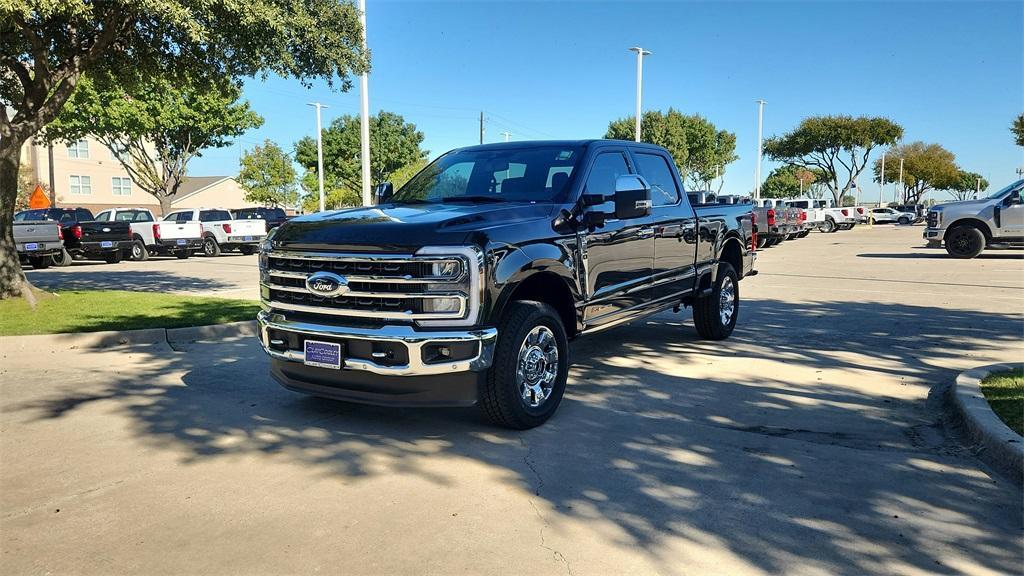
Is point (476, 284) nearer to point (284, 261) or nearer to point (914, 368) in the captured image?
point (284, 261)

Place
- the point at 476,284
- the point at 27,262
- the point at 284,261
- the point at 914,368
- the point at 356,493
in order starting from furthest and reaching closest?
1. the point at 27,262
2. the point at 914,368
3. the point at 284,261
4. the point at 476,284
5. the point at 356,493

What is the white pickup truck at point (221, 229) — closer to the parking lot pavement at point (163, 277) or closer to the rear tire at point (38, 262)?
the parking lot pavement at point (163, 277)

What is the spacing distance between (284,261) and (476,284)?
1.48m

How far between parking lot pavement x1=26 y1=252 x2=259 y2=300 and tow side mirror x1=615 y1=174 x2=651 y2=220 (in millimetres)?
8672

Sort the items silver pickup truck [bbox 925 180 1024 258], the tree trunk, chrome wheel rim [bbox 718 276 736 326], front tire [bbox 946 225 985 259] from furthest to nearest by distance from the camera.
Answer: front tire [bbox 946 225 985 259] → silver pickup truck [bbox 925 180 1024 258] → the tree trunk → chrome wheel rim [bbox 718 276 736 326]

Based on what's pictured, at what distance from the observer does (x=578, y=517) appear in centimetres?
378

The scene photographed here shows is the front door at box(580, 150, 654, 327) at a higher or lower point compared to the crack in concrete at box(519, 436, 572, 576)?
higher

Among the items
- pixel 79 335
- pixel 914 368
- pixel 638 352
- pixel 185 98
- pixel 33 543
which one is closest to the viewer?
pixel 33 543

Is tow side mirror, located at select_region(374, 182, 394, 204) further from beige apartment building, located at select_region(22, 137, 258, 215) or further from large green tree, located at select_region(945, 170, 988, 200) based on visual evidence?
large green tree, located at select_region(945, 170, 988, 200)

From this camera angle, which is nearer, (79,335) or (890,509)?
(890,509)

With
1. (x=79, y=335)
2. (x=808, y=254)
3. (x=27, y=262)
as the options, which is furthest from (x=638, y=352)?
(x=27, y=262)

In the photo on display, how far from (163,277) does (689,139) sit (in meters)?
45.9

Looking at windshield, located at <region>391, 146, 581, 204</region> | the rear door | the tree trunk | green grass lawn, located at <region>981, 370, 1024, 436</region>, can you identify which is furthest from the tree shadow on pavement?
the tree trunk

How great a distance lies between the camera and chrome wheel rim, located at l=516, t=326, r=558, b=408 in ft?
16.7
